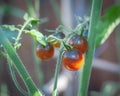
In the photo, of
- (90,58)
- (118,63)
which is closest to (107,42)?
(118,63)

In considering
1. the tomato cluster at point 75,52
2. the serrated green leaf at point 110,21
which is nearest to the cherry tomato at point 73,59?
the tomato cluster at point 75,52

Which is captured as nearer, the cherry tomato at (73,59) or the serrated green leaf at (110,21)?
the cherry tomato at (73,59)

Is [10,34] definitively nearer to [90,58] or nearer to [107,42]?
[90,58]

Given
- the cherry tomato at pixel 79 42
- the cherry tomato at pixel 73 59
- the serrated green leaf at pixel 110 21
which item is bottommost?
the cherry tomato at pixel 73 59

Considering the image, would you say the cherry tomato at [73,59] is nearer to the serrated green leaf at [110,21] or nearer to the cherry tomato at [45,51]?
the cherry tomato at [45,51]

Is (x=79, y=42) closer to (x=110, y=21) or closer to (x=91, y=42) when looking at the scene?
(x=91, y=42)

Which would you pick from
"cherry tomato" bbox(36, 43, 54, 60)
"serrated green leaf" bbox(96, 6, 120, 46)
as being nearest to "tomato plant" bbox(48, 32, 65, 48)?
"cherry tomato" bbox(36, 43, 54, 60)

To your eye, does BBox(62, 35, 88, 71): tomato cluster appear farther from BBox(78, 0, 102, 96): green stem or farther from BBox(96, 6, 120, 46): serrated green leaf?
BBox(96, 6, 120, 46): serrated green leaf
